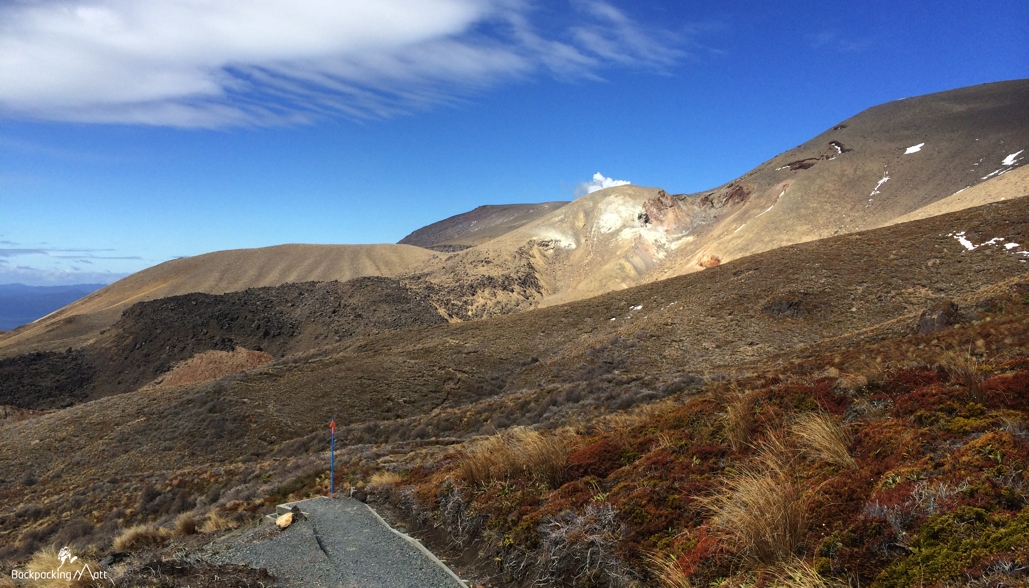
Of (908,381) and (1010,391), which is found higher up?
(1010,391)

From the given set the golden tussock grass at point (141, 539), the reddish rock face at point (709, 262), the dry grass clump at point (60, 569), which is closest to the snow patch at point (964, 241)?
the reddish rock face at point (709, 262)

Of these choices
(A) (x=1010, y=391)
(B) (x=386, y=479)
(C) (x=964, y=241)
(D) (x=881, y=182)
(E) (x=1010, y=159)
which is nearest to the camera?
(A) (x=1010, y=391)

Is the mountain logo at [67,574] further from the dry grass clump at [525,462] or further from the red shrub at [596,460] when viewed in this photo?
the red shrub at [596,460]

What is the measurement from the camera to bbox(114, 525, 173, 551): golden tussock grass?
928 cm

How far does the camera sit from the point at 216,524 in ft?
32.1

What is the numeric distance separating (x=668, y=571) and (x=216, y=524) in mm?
9040

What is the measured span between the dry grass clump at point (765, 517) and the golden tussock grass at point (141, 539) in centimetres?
949

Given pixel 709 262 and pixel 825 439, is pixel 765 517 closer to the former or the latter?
pixel 825 439

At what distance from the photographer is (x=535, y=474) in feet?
22.8

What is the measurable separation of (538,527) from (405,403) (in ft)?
63.5

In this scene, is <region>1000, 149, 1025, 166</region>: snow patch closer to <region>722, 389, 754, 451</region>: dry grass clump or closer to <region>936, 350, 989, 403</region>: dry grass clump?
<region>936, 350, 989, 403</region>: dry grass clump

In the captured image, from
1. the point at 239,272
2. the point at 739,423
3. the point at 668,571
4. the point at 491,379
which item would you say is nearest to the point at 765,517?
the point at 668,571

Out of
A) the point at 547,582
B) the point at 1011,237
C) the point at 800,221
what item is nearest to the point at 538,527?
the point at 547,582

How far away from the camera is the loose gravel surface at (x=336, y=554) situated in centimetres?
580
